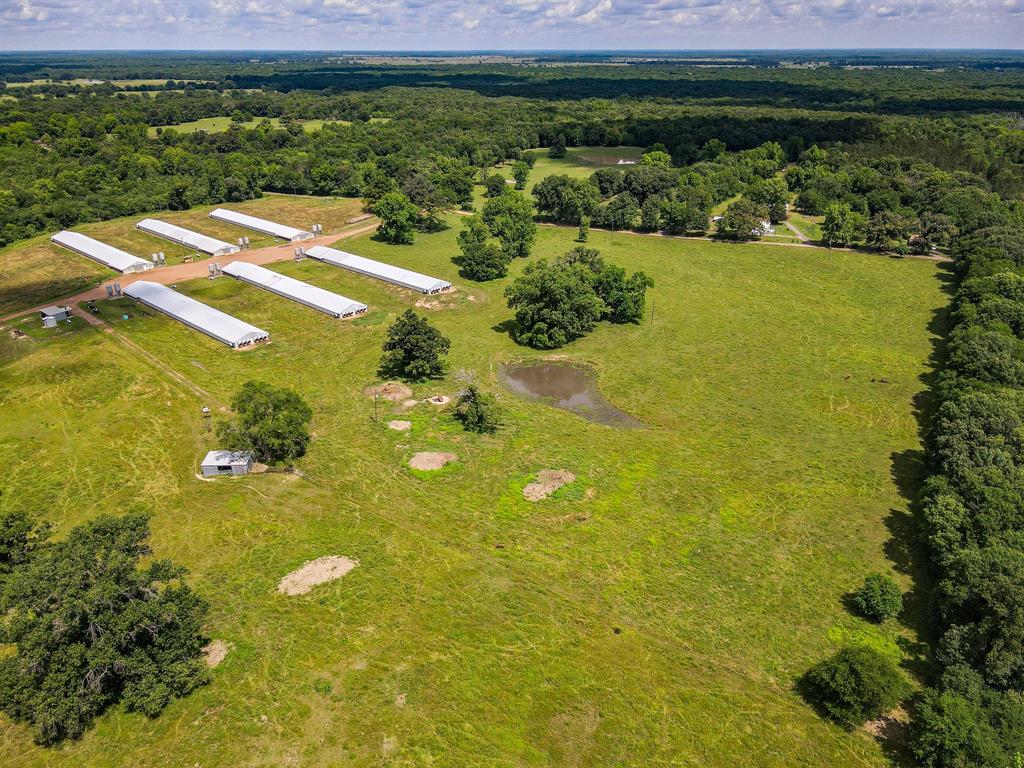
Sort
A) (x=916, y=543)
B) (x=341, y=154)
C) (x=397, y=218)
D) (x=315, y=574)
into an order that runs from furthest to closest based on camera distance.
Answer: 1. (x=341, y=154)
2. (x=397, y=218)
3. (x=916, y=543)
4. (x=315, y=574)

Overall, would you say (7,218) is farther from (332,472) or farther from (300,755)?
(300,755)

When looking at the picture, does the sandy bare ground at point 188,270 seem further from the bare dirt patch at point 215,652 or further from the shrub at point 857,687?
A: the shrub at point 857,687

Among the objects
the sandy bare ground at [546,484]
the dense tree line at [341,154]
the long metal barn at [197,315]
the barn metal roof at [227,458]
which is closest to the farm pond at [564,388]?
the sandy bare ground at [546,484]

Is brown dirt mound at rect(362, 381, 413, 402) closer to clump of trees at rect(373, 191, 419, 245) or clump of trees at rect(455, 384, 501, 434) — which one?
clump of trees at rect(455, 384, 501, 434)

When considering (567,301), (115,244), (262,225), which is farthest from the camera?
(262,225)

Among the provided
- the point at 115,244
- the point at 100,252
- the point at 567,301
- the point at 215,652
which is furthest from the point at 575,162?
the point at 215,652

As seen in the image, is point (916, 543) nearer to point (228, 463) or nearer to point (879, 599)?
point (879, 599)

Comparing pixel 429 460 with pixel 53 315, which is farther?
pixel 53 315

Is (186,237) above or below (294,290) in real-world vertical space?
above
